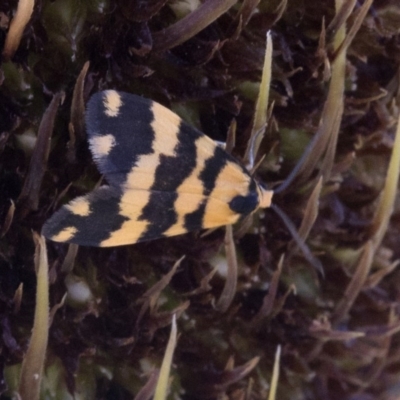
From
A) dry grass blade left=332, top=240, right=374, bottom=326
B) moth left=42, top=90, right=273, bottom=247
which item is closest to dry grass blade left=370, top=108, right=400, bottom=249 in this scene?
dry grass blade left=332, top=240, right=374, bottom=326

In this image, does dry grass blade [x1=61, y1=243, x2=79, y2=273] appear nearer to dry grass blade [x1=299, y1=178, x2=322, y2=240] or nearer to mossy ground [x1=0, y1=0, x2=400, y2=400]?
mossy ground [x1=0, y1=0, x2=400, y2=400]

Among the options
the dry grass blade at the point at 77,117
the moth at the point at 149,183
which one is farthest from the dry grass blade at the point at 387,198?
the dry grass blade at the point at 77,117

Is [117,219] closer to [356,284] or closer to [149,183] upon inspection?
[149,183]

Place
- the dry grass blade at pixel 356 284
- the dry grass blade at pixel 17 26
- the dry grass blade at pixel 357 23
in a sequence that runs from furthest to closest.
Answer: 1. the dry grass blade at pixel 356 284
2. the dry grass blade at pixel 357 23
3. the dry grass blade at pixel 17 26

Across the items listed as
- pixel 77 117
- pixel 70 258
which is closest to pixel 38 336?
pixel 70 258

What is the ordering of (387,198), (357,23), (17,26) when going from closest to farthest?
(17,26), (357,23), (387,198)

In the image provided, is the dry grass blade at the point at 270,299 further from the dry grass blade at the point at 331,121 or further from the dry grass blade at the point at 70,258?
the dry grass blade at the point at 70,258

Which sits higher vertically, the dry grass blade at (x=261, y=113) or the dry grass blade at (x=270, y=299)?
the dry grass blade at (x=261, y=113)
